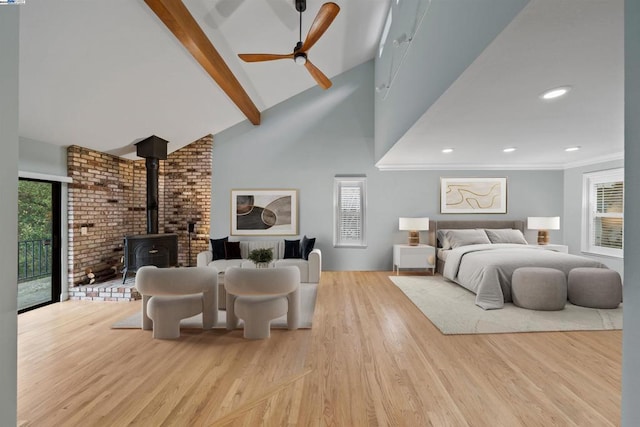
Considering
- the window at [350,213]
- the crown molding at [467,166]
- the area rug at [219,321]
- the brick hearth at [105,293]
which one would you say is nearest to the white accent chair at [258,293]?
the area rug at [219,321]

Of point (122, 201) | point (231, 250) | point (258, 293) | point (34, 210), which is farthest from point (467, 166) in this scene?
point (34, 210)

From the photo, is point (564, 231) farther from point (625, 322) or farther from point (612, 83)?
point (625, 322)

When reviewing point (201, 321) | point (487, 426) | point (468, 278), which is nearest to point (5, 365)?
point (487, 426)

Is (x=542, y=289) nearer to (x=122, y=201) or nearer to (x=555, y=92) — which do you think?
(x=555, y=92)

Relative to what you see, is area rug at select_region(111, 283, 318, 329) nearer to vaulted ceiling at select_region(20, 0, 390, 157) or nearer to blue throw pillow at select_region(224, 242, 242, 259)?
blue throw pillow at select_region(224, 242, 242, 259)

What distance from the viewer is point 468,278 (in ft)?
14.8

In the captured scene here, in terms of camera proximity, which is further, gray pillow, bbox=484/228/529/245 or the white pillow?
the white pillow

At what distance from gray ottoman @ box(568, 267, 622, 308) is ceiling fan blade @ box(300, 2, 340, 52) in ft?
13.8

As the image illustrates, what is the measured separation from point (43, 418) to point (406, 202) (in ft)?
19.3

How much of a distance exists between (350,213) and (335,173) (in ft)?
2.92

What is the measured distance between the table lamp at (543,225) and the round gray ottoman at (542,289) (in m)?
2.42

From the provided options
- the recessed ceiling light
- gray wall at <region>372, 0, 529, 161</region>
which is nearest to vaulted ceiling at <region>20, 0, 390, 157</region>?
gray wall at <region>372, 0, 529, 161</region>

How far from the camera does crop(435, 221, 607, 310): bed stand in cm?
401

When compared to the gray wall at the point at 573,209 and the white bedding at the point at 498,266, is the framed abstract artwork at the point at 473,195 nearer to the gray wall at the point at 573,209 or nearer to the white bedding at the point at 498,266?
the gray wall at the point at 573,209
